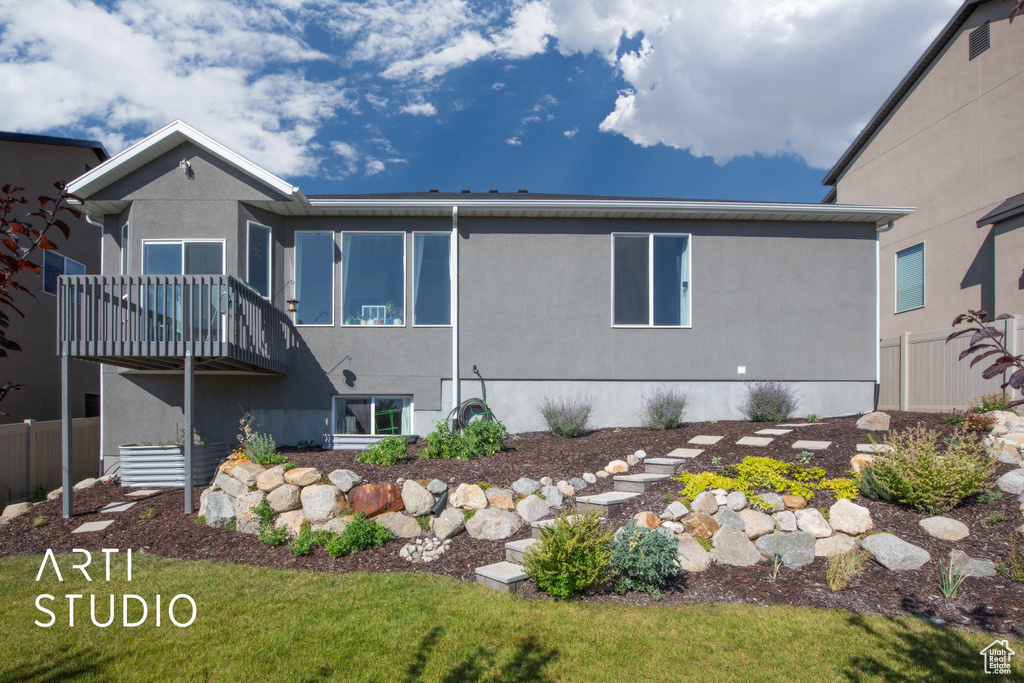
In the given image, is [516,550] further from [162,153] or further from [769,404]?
[162,153]

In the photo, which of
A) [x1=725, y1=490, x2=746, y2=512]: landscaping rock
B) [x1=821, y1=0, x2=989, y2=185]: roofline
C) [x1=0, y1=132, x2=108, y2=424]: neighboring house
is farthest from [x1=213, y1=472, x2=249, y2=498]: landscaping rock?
[x1=821, y1=0, x2=989, y2=185]: roofline

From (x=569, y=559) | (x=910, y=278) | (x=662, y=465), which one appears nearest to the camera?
(x=569, y=559)

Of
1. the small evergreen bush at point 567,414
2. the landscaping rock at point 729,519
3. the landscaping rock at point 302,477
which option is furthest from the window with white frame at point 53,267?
the landscaping rock at point 729,519

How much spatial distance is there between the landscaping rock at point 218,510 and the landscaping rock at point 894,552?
661cm

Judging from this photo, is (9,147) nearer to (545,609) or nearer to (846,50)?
(545,609)

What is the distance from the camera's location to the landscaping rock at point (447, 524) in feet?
22.1

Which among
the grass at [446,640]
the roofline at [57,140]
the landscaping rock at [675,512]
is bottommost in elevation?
the grass at [446,640]

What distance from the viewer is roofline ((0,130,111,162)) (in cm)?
1227

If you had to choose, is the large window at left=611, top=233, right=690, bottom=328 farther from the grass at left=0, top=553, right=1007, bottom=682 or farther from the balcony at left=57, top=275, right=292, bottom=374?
the grass at left=0, top=553, right=1007, bottom=682

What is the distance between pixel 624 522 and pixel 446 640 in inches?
99.8

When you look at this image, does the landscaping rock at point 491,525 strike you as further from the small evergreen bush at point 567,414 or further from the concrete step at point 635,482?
the small evergreen bush at point 567,414

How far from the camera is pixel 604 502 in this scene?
6.91 meters

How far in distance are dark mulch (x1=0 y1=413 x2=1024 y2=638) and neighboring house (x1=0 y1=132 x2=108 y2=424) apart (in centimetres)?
530

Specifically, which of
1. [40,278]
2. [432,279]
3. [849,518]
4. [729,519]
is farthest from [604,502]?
[40,278]
